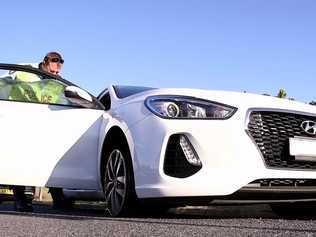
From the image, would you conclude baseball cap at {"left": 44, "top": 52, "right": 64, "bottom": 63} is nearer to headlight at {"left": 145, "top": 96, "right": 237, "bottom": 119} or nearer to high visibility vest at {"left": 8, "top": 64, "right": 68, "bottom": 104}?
high visibility vest at {"left": 8, "top": 64, "right": 68, "bottom": 104}

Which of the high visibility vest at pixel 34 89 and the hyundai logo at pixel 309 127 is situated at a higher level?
the high visibility vest at pixel 34 89

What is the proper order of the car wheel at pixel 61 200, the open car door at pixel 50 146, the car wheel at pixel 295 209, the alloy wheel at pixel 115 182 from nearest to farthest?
1. the alloy wheel at pixel 115 182
2. the car wheel at pixel 295 209
3. the open car door at pixel 50 146
4. the car wheel at pixel 61 200

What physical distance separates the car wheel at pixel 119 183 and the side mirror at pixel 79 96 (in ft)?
2.12

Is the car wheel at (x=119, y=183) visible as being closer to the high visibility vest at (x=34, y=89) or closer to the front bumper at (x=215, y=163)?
the front bumper at (x=215, y=163)

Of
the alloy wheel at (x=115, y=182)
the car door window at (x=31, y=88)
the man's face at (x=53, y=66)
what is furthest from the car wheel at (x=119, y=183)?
the man's face at (x=53, y=66)

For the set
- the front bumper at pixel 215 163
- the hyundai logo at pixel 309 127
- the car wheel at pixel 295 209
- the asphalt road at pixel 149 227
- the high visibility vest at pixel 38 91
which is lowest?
the car wheel at pixel 295 209

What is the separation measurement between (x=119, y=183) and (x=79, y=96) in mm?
1034

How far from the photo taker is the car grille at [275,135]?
492 cm

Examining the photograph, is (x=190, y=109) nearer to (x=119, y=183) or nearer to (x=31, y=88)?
(x=119, y=183)

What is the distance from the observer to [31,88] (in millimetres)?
6668

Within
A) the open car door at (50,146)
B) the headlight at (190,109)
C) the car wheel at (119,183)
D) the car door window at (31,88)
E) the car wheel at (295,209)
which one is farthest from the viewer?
the car door window at (31,88)

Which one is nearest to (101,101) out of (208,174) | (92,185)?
(92,185)

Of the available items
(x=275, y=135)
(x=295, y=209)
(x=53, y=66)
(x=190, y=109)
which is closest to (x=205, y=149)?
Answer: (x=190, y=109)

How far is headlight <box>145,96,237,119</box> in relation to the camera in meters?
4.98
